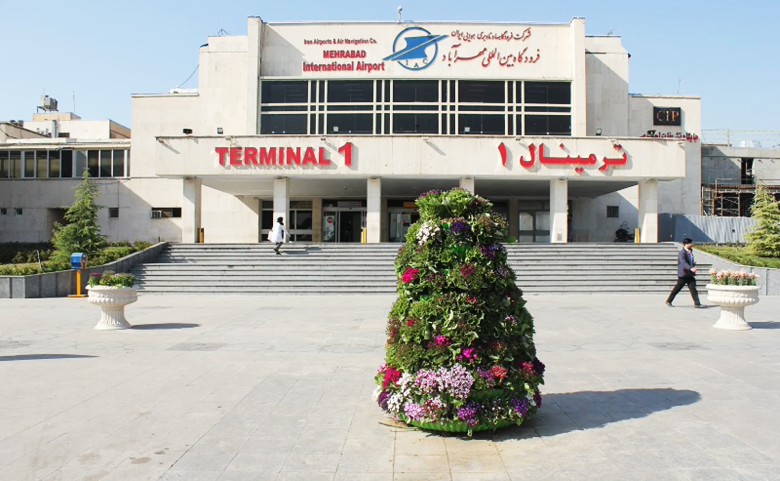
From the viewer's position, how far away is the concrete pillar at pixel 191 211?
99.3 ft

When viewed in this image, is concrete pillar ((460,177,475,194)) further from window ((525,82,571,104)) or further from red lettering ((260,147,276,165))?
red lettering ((260,147,276,165))

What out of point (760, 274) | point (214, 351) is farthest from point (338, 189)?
point (214, 351)

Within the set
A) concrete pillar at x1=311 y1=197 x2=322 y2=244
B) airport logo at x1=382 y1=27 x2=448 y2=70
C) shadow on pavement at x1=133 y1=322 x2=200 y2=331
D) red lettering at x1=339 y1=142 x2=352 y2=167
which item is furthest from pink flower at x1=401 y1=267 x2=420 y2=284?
concrete pillar at x1=311 y1=197 x2=322 y2=244

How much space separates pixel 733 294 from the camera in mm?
11883

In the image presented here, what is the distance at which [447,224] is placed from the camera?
18.3 ft

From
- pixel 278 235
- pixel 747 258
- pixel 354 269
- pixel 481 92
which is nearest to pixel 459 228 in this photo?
pixel 354 269

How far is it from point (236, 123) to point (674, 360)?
31.3 meters

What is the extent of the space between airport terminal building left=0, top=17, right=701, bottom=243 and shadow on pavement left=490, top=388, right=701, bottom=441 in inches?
901

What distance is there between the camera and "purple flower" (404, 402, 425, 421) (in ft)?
17.5

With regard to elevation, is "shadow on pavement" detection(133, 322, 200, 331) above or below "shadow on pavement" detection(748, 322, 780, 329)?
below

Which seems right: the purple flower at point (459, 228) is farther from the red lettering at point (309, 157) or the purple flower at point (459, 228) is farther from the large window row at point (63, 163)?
the large window row at point (63, 163)

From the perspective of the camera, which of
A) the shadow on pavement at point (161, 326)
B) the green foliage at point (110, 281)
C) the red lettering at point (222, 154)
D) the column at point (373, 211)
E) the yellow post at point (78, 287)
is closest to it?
the green foliage at point (110, 281)

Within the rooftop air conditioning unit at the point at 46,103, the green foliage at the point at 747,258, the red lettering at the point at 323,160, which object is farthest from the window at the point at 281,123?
the rooftop air conditioning unit at the point at 46,103

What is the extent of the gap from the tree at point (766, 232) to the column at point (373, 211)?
1610 centimetres
